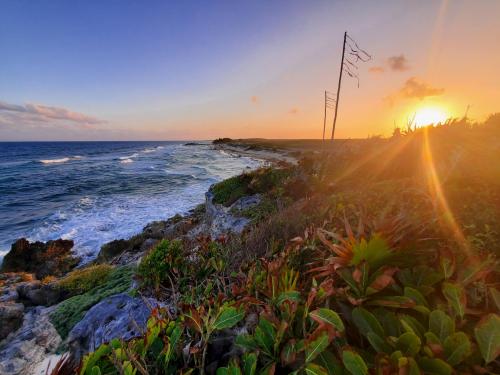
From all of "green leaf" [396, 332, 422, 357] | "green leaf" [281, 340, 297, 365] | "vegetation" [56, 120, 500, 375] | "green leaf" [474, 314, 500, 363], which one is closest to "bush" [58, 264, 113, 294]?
"vegetation" [56, 120, 500, 375]

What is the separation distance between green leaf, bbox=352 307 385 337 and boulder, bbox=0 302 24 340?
605 centimetres

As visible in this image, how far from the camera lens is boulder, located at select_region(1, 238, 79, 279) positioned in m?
11.1

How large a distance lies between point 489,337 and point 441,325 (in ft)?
0.67

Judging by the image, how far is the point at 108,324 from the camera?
142 inches

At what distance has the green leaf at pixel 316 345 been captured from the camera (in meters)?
1.40

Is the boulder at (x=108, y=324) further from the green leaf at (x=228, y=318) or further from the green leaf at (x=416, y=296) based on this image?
the green leaf at (x=416, y=296)

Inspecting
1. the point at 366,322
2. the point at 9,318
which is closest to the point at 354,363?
the point at 366,322

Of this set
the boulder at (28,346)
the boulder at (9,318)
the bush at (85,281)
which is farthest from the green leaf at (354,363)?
the bush at (85,281)

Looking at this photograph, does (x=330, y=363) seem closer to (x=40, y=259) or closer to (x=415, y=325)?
(x=415, y=325)

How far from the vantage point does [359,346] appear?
1602mm

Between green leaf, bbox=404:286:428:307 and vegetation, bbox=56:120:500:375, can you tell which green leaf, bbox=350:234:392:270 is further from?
green leaf, bbox=404:286:428:307

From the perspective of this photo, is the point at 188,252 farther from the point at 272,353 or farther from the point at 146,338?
the point at 272,353

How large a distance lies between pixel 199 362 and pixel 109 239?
46.0 feet

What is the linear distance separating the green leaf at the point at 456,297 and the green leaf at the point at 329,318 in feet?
2.33
